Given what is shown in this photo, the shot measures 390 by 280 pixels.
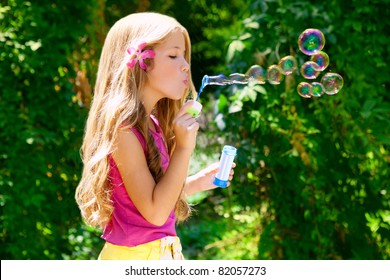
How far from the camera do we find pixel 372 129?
3641 millimetres

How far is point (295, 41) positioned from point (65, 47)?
1.17 m

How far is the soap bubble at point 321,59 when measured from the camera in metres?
3.27

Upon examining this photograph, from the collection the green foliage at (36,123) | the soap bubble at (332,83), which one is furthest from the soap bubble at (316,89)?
the green foliage at (36,123)

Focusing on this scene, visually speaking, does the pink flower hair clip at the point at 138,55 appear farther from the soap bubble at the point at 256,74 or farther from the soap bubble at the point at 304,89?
the soap bubble at the point at 304,89

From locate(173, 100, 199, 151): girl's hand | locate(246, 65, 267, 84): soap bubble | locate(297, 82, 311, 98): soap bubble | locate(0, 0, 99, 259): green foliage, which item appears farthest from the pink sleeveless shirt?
locate(0, 0, 99, 259): green foliage

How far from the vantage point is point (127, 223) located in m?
2.25

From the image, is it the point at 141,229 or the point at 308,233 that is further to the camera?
the point at 308,233

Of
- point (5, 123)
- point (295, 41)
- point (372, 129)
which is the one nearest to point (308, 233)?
point (372, 129)

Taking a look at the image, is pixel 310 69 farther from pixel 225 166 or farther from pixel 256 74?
pixel 225 166

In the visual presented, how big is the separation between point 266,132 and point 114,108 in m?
1.72

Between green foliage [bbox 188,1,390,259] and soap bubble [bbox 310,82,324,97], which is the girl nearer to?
soap bubble [bbox 310,82,324,97]

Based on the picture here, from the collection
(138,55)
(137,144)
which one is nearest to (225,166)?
(137,144)

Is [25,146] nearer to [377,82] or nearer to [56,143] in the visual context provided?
[56,143]

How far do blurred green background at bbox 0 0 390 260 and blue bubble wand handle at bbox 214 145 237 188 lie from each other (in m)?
1.34
